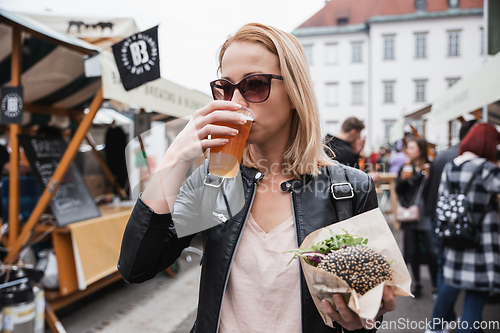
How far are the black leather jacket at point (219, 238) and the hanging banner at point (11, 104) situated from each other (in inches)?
111

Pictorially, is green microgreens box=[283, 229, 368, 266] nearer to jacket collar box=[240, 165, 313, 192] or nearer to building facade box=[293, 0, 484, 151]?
jacket collar box=[240, 165, 313, 192]

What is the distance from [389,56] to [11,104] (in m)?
34.9

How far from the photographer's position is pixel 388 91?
32312 millimetres

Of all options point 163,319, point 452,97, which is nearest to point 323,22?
point 452,97

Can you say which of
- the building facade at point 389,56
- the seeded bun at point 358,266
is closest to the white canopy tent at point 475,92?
the seeded bun at point 358,266

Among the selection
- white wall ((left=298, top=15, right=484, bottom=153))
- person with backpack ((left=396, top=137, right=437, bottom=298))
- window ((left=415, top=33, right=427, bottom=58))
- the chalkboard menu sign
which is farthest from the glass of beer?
window ((left=415, top=33, right=427, bottom=58))

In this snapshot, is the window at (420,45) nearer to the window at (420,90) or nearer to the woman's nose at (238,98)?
the window at (420,90)

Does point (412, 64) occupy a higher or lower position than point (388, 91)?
higher

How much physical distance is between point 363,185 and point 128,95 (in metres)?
2.65

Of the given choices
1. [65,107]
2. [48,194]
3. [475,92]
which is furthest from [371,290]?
[65,107]

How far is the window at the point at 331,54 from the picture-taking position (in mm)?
34000

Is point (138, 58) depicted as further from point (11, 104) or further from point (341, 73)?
point (341, 73)

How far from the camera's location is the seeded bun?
85cm

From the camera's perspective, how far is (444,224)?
296 centimetres
